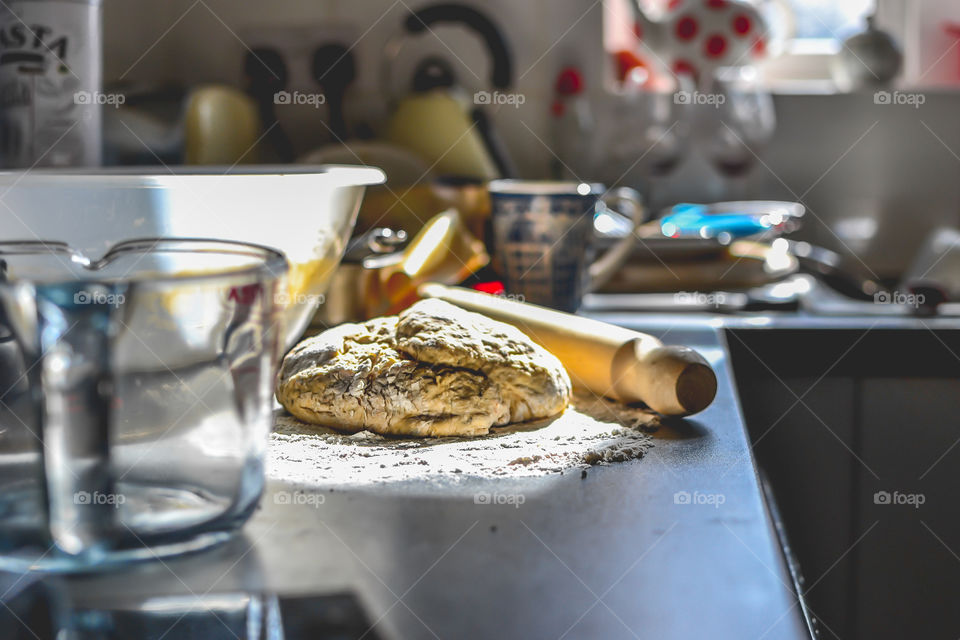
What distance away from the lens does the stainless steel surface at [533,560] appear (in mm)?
305

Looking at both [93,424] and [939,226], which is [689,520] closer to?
[93,424]

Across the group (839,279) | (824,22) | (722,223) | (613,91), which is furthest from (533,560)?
(824,22)

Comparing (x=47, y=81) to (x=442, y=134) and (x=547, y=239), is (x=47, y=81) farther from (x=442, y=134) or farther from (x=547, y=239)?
(x=442, y=134)

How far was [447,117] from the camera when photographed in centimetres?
149

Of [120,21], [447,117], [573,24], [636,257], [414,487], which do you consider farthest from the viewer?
[573,24]

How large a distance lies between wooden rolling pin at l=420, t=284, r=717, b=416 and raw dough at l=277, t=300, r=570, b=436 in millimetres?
33

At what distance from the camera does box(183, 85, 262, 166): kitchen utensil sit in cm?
143

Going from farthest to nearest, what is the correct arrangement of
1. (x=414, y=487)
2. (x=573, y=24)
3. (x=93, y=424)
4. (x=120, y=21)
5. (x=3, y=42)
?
(x=573, y=24) < (x=120, y=21) < (x=3, y=42) < (x=414, y=487) < (x=93, y=424)

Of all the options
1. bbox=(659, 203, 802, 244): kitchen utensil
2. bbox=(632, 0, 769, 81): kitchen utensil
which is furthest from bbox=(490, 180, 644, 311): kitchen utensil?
bbox=(632, 0, 769, 81): kitchen utensil

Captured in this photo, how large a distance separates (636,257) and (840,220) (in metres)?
1.18

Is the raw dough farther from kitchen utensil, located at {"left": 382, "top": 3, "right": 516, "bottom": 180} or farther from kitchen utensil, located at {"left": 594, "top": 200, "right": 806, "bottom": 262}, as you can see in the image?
kitchen utensil, located at {"left": 382, "top": 3, "right": 516, "bottom": 180}

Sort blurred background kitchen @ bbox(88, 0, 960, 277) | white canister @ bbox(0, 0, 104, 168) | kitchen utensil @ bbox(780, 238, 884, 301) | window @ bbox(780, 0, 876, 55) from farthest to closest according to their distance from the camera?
1. window @ bbox(780, 0, 876, 55)
2. blurred background kitchen @ bbox(88, 0, 960, 277)
3. kitchen utensil @ bbox(780, 238, 884, 301)
4. white canister @ bbox(0, 0, 104, 168)

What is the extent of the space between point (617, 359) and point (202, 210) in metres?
0.26

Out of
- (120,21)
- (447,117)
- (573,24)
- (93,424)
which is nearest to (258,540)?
(93,424)
